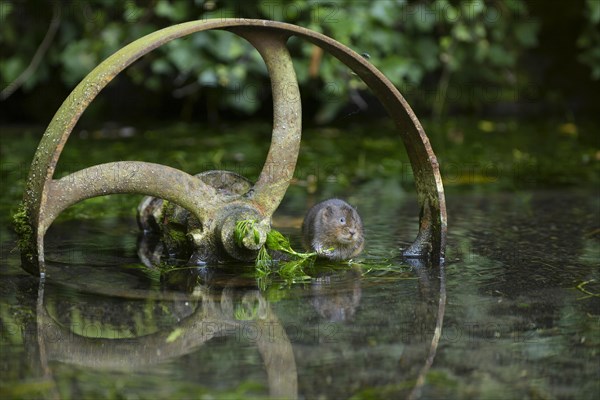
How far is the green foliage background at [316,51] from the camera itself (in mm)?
7699

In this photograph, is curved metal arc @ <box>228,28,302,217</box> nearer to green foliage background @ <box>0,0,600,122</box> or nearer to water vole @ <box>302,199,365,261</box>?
water vole @ <box>302,199,365,261</box>

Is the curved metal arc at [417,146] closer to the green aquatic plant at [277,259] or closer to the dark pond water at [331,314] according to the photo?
the dark pond water at [331,314]

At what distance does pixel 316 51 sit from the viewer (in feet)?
25.5

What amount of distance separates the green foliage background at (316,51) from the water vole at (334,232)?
358 centimetres

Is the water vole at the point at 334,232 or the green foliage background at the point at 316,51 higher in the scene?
the green foliage background at the point at 316,51

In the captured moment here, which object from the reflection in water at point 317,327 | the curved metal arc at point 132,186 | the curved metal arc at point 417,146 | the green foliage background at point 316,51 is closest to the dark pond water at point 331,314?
the reflection in water at point 317,327

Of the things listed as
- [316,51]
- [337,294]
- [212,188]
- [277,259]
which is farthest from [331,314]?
[316,51]

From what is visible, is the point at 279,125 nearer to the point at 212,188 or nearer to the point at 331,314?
the point at 212,188

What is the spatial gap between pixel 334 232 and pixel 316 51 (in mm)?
4303

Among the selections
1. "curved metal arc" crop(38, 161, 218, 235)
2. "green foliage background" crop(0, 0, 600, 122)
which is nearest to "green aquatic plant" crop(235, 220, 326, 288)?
"curved metal arc" crop(38, 161, 218, 235)

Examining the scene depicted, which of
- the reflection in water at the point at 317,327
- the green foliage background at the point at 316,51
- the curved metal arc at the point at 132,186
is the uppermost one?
the green foliage background at the point at 316,51

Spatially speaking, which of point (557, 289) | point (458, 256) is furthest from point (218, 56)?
point (557, 289)

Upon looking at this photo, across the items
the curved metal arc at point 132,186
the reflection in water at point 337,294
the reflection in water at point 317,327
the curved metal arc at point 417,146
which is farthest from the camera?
the curved metal arc at point 417,146

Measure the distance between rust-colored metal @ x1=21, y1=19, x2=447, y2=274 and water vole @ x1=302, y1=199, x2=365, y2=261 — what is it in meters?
0.21
